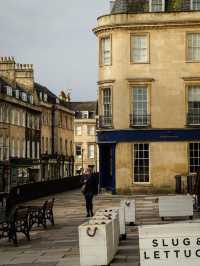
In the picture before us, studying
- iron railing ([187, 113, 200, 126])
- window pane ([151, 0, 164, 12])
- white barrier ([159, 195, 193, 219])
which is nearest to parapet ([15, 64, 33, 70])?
window pane ([151, 0, 164, 12])

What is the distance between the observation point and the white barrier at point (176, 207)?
2417 centimetres

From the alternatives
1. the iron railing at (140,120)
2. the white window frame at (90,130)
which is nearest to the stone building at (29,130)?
the iron railing at (140,120)

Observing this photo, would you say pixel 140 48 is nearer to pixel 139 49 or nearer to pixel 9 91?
pixel 139 49

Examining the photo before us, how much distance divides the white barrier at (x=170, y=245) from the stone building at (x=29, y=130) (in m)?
46.4

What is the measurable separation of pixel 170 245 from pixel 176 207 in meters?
12.6

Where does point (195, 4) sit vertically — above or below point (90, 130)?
above

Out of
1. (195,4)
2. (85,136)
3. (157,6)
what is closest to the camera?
(195,4)

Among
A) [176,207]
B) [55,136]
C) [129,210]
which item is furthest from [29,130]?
[129,210]

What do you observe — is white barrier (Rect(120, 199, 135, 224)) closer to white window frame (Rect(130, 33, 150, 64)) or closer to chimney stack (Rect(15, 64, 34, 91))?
white window frame (Rect(130, 33, 150, 64))

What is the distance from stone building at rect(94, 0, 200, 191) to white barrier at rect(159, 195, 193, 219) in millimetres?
18296

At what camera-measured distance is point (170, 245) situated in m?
11.8

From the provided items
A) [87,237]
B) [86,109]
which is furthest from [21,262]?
[86,109]

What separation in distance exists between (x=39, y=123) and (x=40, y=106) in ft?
7.55

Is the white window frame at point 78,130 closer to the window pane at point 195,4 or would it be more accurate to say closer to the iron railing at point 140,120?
the window pane at point 195,4
